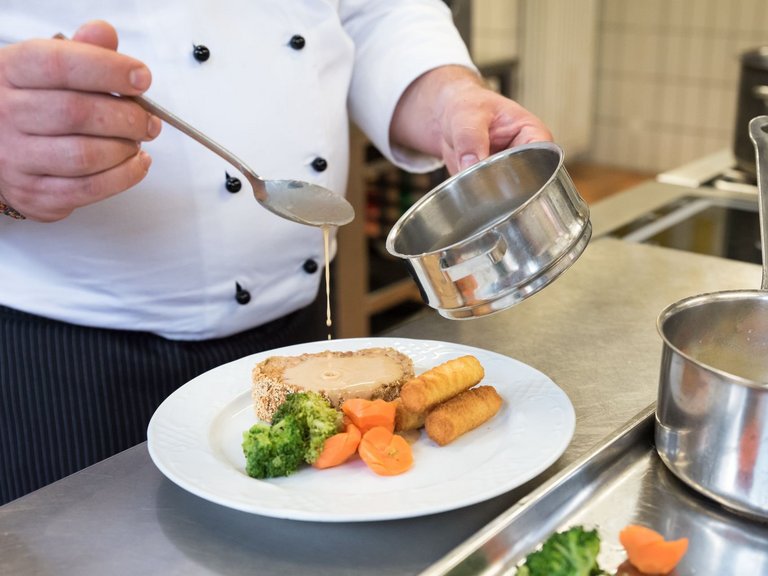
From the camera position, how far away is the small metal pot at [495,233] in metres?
0.79

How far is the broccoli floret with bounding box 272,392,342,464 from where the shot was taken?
2.53ft

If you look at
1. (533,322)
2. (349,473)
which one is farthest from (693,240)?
(349,473)

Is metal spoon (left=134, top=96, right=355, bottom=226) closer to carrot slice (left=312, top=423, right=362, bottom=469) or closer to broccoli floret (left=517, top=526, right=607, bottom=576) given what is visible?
carrot slice (left=312, top=423, right=362, bottom=469)

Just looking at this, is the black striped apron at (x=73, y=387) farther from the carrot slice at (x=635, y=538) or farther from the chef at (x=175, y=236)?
the carrot slice at (x=635, y=538)

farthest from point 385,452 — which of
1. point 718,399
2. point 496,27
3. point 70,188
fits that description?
point 496,27

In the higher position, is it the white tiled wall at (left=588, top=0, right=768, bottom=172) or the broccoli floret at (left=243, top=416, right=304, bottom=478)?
the broccoli floret at (left=243, top=416, right=304, bottom=478)

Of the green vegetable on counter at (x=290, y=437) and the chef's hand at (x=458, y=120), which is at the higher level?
the chef's hand at (x=458, y=120)

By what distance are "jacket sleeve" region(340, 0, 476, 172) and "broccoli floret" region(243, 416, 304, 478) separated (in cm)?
65

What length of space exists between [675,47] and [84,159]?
3.92 meters

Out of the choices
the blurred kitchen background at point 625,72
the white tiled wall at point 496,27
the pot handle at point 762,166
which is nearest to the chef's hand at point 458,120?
the pot handle at point 762,166

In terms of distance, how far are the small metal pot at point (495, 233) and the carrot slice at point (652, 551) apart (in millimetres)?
250

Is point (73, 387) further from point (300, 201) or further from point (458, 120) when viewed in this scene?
point (458, 120)

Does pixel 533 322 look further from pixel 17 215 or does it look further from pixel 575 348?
pixel 17 215

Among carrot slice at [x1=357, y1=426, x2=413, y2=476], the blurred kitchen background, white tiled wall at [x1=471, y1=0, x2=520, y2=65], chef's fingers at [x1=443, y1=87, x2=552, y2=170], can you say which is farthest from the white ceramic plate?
white tiled wall at [x1=471, y1=0, x2=520, y2=65]
